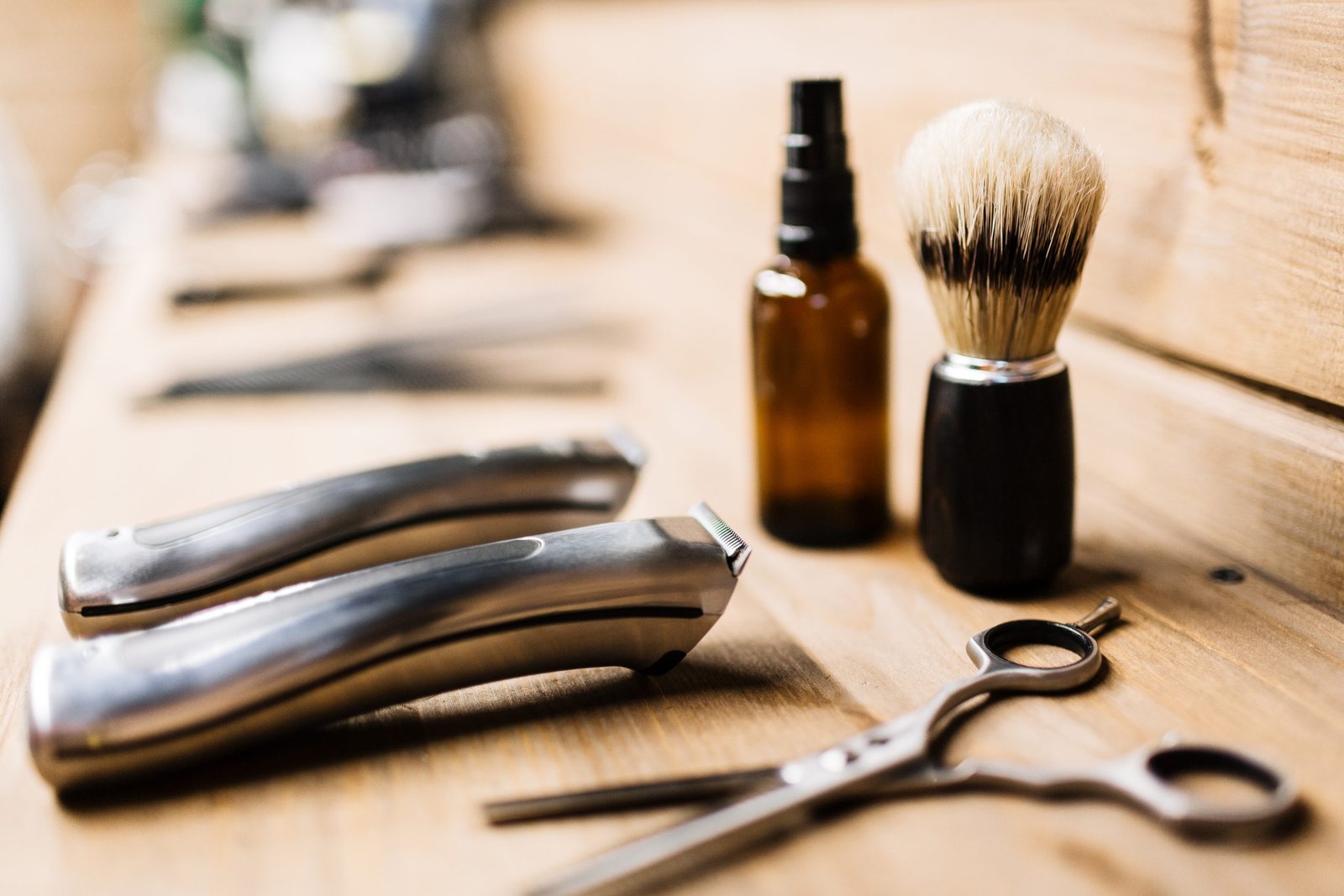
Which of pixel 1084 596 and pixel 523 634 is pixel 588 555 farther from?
pixel 1084 596

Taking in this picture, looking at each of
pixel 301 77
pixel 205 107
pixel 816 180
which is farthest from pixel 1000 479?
pixel 205 107

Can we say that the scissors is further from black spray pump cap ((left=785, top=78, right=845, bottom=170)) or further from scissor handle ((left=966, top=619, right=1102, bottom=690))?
black spray pump cap ((left=785, top=78, right=845, bottom=170))

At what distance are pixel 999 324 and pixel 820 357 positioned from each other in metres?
0.11

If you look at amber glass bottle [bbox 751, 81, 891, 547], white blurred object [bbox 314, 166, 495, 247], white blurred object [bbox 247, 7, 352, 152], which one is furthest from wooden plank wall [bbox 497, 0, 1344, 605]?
white blurred object [bbox 247, 7, 352, 152]

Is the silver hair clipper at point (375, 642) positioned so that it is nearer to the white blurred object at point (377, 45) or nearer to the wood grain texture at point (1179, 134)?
the wood grain texture at point (1179, 134)

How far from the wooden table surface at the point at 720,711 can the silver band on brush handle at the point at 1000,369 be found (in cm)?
9

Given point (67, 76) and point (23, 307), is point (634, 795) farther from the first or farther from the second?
point (67, 76)

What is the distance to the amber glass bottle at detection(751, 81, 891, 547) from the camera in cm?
47

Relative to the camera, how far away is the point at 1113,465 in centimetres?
56

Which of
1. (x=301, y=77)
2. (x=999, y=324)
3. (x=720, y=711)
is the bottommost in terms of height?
(x=720, y=711)

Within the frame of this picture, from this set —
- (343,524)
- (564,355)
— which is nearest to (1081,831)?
(343,524)

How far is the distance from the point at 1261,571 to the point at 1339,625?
51 mm

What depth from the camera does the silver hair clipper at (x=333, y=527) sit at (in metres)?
0.41

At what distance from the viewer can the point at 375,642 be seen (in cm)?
35
